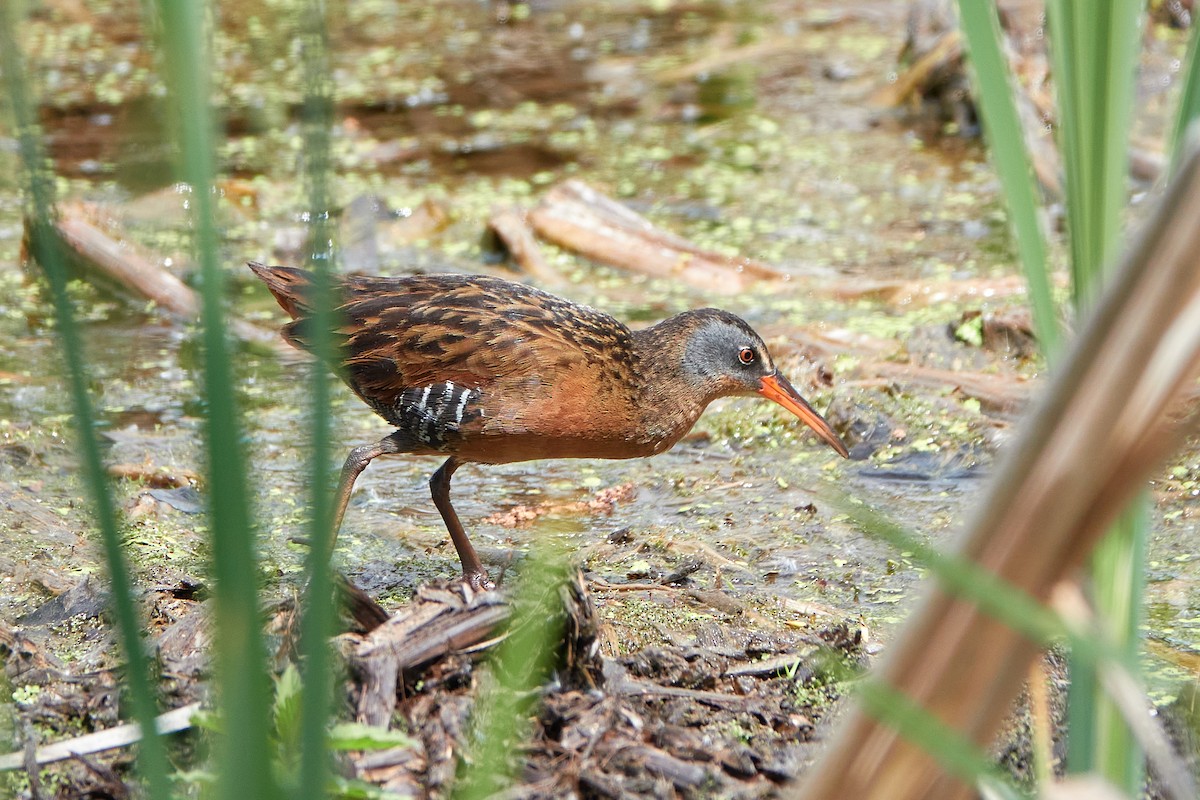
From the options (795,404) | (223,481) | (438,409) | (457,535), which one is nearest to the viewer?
(223,481)

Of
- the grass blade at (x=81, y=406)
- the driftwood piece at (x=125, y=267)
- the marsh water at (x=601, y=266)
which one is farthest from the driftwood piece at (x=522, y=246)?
the grass blade at (x=81, y=406)

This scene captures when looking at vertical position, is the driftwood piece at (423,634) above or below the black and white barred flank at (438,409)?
above

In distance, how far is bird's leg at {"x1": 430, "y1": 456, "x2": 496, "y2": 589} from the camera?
12.7 feet

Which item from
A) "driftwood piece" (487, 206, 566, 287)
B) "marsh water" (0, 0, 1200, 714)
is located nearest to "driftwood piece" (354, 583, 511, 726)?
"marsh water" (0, 0, 1200, 714)

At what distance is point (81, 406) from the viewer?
1133 mm

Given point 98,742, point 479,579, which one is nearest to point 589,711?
point 98,742

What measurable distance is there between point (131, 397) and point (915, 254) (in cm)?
372

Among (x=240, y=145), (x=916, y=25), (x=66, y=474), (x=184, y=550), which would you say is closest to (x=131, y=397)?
(x=66, y=474)

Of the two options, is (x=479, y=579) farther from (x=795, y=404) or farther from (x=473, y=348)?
(x=795, y=404)

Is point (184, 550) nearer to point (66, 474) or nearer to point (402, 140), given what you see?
point (66, 474)

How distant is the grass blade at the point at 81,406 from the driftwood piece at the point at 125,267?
15.9 feet

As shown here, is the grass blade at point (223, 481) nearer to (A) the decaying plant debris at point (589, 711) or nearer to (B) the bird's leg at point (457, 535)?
(A) the decaying plant debris at point (589, 711)

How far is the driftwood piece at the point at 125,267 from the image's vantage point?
6.09 metres

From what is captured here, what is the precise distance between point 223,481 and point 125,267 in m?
5.41
